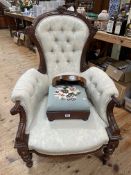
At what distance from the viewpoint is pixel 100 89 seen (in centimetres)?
118

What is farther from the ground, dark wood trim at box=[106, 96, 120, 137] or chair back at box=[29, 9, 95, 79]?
chair back at box=[29, 9, 95, 79]

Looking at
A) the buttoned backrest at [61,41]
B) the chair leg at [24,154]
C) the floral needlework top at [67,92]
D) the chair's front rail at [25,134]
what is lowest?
the chair leg at [24,154]

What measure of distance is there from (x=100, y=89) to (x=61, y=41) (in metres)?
0.55

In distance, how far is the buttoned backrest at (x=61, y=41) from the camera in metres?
1.37

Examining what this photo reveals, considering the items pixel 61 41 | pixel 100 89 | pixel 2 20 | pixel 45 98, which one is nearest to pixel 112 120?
pixel 100 89

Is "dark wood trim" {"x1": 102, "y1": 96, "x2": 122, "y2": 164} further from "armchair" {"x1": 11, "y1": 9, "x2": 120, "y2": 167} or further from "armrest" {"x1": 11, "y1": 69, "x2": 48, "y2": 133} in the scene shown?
"armrest" {"x1": 11, "y1": 69, "x2": 48, "y2": 133}

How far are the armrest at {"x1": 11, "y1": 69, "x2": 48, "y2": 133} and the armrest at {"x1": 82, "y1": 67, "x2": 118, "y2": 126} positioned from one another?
14.1 inches

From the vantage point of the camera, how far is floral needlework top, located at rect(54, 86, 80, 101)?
3.77ft

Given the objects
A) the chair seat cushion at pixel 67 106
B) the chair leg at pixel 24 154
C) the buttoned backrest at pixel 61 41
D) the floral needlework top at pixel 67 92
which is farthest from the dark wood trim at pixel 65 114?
the buttoned backrest at pixel 61 41

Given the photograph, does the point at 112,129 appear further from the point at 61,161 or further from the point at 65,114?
the point at 61,161

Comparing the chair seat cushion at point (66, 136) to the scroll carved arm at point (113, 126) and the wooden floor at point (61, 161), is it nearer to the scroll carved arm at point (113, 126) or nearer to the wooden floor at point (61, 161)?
the scroll carved arm at point (113, 126)

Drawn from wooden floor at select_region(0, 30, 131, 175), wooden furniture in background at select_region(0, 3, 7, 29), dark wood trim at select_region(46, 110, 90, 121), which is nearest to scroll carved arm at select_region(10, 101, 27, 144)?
dark wood trim at select_region(46, 110, 90, 121)

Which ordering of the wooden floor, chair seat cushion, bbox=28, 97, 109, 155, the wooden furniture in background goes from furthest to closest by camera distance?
the wooden furniture in background → the wooden floor → chair seat cushion, bbox=28, 97, 109, 155

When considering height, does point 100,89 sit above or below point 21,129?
above
